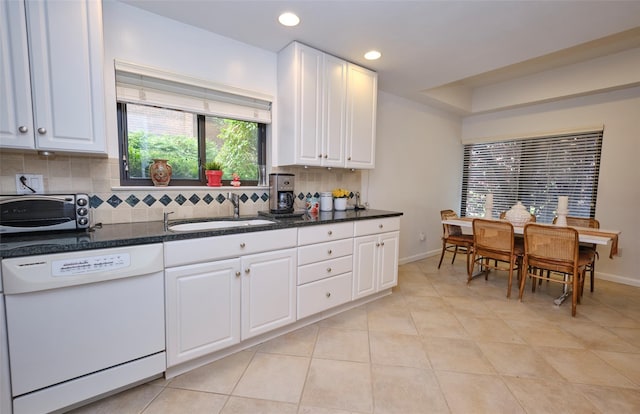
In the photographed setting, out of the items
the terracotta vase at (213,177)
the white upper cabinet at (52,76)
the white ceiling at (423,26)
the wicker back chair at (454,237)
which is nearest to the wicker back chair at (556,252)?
the wicker back chair at (454,237)

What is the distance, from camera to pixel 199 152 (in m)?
2.39

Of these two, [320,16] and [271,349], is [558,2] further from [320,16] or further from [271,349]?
[271,349]

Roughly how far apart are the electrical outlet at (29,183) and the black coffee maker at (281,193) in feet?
5.02

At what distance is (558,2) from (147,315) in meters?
3.25

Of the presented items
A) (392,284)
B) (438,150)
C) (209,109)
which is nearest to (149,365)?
(209,109)

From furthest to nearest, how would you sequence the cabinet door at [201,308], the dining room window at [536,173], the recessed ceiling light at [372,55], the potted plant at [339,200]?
the dining room window at [536,173], the potted plant at [339,200], the recessed ceiling light at [372,55], the cabinet door at [201,308]

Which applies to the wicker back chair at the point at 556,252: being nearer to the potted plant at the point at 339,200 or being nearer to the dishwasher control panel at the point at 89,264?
the potted plant at the point at 339,200

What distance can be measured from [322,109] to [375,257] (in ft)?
5.04

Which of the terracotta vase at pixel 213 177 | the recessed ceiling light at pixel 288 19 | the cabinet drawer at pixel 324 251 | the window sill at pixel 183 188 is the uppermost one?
the recessed ceiling light at pixel 288 19

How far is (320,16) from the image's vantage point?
2.02 meters

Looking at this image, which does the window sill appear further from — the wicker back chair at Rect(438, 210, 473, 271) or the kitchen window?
the wicker back chair at Rect(438, 210, 473, 271)

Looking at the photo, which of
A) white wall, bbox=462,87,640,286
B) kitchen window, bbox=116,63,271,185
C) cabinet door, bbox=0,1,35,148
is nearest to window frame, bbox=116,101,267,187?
kitchen window, bbox=116,63,271,185

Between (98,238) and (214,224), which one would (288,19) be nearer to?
(214,224)

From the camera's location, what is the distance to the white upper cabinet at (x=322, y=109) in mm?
2473
